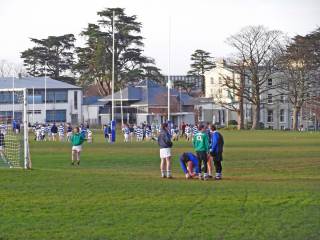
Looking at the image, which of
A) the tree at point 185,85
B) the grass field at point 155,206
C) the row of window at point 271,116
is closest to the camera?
the grass field at point 155,206

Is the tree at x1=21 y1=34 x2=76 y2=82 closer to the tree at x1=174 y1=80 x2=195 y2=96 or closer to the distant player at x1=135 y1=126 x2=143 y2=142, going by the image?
the tree at x1=174 y1=80 x2=195 y2=96

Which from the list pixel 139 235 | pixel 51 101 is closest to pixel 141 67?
pixel 51 101

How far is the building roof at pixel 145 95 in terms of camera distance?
99.4 meters

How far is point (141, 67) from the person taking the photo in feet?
302

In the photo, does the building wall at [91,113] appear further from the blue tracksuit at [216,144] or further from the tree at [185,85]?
the blue tracksuit at [216,144]

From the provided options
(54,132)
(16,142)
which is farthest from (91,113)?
(16,142)

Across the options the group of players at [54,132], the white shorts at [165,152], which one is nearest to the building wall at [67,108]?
the group of players at [54,132]

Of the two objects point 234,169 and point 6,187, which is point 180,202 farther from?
point 234,169

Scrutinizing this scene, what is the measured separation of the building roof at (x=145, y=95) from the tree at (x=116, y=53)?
4.31m

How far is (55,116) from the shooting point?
100188mm

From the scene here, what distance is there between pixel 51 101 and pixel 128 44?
54.3 ft

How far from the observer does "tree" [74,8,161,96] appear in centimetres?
8812

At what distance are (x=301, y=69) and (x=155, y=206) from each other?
77.5 meters

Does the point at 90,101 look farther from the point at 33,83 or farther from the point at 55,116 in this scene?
the point at 33,83
